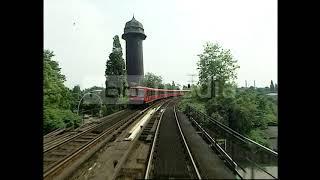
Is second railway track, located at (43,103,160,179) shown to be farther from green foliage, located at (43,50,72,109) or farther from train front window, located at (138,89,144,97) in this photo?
train front window, located at (138,89,144,97)

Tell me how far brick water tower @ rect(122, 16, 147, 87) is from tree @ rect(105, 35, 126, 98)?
1604 mm

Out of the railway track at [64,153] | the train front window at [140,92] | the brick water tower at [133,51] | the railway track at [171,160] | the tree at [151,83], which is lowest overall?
the railway track at [64,153]

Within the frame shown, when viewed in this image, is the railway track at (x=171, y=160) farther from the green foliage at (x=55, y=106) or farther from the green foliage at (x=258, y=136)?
the green foliage at (x=258, y=136)

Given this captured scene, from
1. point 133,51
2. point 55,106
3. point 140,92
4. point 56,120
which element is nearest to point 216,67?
point 140,92

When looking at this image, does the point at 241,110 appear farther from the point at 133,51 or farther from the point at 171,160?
the point at 133,51

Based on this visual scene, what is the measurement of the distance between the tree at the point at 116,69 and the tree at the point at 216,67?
1941cm

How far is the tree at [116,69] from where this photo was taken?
4859 centimetres

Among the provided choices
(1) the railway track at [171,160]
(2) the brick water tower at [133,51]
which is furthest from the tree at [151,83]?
(1) the railway track at [171,160]

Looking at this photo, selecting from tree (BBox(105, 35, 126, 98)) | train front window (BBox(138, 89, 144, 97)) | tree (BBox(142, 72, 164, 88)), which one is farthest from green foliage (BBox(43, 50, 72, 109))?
tree (BBox(142, 72, 164, 88))
